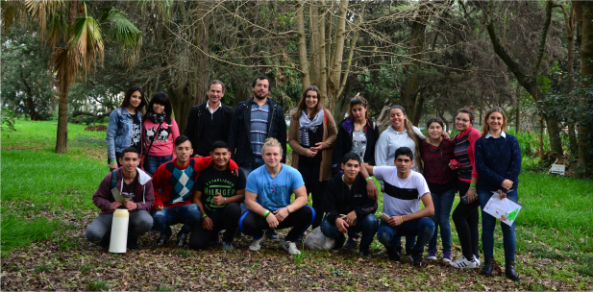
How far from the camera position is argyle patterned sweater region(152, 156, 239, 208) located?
5156 millimetres

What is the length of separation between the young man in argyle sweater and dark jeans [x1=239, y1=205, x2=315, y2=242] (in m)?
0.54

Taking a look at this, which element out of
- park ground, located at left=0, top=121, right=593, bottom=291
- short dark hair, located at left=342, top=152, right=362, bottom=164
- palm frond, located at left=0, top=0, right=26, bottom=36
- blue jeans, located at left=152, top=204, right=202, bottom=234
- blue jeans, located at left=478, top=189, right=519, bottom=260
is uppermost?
palm frond, located at left=0, top=0, right=26, bottom=36

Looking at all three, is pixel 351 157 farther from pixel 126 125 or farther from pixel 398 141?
pixel 126 125

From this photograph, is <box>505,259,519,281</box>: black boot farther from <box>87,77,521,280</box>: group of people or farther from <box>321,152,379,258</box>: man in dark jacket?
<box>321,152,379,258</box>: man in dark jacket

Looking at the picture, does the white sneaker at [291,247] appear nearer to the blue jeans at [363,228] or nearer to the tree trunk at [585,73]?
the blue jeans at [363,228]

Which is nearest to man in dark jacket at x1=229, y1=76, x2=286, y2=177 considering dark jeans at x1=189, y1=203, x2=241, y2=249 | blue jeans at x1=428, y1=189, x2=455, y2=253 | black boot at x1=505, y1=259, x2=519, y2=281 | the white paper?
dark jeans at x1=189, y1=203, x2=241, y2=249

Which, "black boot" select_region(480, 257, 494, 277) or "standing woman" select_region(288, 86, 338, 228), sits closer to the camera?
"black boot" select_region(480, 257, 494, 277)

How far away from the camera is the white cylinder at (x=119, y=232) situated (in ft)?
15.1

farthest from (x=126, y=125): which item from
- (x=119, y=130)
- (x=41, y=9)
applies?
(x=41, y=9)

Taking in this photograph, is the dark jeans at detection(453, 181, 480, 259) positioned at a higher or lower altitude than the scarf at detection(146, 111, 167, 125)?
lower

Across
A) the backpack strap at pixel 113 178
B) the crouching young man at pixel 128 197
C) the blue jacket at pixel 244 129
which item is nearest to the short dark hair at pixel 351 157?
the blue jacket at pixel 244 129

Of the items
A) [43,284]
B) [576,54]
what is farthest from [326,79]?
[576,54]

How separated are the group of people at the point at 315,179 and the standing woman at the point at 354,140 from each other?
13 mm

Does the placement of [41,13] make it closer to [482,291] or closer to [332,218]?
[332,218]
